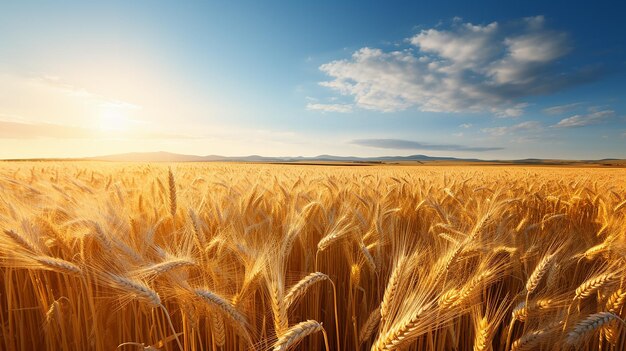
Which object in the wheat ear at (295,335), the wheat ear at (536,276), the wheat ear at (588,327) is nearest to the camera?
the wheat ear at (295,335)

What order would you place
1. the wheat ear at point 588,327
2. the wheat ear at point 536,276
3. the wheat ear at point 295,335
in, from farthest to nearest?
the wheat ear at point 536,276 → the wheat ear at point 588,327 → the wheat ear at point 295,335

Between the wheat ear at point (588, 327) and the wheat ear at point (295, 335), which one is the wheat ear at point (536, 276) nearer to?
the wheat ear at point (588, 327)

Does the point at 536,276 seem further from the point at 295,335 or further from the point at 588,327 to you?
the point at 295,335

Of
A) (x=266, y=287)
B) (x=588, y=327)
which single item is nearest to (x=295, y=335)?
(x=266, y=287)

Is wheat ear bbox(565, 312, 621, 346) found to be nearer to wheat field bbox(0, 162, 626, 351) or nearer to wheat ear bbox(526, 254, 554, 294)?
wheat field bbox(0, 162, 626, 351)

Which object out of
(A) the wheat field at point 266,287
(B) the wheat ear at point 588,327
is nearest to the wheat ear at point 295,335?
(A) the wheat field at point 266,287

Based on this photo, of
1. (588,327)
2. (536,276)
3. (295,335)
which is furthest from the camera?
(536,276)

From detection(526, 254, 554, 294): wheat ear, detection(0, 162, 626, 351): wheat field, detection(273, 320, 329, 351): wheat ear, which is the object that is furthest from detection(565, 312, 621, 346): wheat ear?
detection(273, 320, 329, 351): wheat ear

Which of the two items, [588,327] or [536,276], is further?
[536,276]

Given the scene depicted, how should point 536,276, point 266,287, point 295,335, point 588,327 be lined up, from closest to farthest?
point 295,335
point 588,327
point 536,276
point 266,287

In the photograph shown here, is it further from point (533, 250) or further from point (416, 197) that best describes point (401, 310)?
point (416, 197)

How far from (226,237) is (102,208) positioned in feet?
2.98

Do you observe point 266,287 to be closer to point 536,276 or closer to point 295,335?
point 295,335

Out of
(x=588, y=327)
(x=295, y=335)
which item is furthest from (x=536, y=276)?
(x=295, y=335)
